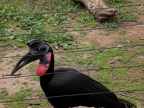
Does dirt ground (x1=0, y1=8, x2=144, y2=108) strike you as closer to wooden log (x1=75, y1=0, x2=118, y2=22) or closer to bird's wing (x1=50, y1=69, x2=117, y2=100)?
wooden log (x1=75, y1=0, x2=118, y2=22)

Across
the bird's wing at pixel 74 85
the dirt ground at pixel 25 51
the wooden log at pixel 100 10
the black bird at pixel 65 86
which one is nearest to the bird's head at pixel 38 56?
the black bird at pixel 65 86

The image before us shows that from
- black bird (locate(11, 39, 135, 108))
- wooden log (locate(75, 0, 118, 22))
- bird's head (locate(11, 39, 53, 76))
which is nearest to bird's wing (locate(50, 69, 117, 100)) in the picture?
black bird (locate(11, 39, 135, 108))

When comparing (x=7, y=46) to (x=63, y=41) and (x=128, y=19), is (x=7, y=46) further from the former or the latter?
(x=128, y=19)

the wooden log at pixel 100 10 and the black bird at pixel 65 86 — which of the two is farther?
the wooden log at pixel 100 10

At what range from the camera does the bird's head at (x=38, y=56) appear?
2.72 metres

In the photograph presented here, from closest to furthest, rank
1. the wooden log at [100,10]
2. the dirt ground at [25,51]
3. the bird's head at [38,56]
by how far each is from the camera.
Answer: the bird's head at [38,56], the dirt ground at [25,51], the wooden log at [100,10]

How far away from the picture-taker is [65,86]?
2.74 meters

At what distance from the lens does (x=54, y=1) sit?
5.11 meters

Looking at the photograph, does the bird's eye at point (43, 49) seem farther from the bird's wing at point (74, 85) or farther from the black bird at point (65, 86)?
the bird's wing at point (74, 85)

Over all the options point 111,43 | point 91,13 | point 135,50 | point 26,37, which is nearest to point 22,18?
point 26,37

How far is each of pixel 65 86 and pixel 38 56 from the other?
0.31 metres

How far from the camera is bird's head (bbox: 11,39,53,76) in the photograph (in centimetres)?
272

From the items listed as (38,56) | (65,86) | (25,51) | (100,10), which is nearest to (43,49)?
(38,56)

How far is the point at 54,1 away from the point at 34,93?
2.11m
